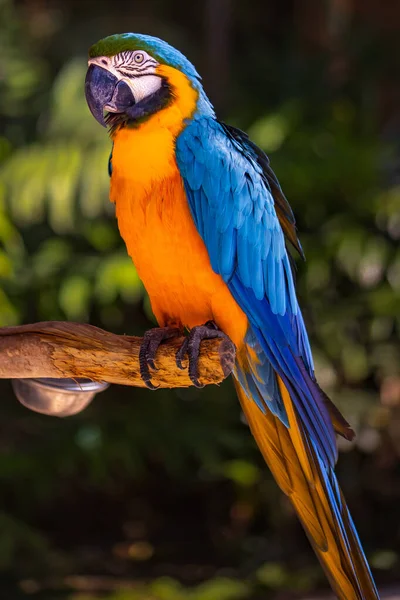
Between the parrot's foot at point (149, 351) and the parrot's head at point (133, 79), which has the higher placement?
the parrot's head at point (133, 79)

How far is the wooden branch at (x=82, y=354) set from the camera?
3.78 ft

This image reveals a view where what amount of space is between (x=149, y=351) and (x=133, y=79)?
41 cm

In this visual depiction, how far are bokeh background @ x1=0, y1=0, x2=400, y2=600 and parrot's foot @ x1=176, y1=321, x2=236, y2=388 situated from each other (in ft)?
2.63

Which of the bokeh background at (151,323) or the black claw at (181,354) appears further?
the bokeh background at (151,323)

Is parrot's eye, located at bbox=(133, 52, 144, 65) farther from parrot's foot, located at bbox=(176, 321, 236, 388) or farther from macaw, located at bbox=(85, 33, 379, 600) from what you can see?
parrot's foot, located at bbox=(176, 321, 236, 388)

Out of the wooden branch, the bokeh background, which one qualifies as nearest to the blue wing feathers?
the wooden branch

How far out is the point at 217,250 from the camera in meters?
1.11

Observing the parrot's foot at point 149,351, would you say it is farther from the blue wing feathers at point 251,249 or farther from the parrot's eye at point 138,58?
the parrot's eye at point 138,58

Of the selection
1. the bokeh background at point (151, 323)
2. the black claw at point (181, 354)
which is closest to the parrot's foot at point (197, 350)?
the black claw at point (181, 354)

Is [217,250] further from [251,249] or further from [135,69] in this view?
[135,69]

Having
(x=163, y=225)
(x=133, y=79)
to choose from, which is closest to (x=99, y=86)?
(x=133, y=79)

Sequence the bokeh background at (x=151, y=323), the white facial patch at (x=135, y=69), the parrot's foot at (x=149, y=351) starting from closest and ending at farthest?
the white facial patch at (x=135, y=69)
the parrot's foot at (x=149, y=351)
the bokeh background at (x=151, y=323)

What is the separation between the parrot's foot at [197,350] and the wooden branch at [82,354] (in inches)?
0.4

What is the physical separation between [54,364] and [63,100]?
1271mm
